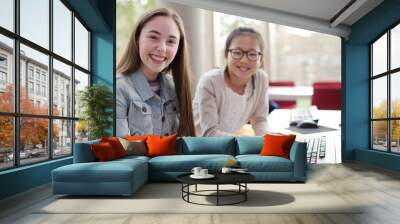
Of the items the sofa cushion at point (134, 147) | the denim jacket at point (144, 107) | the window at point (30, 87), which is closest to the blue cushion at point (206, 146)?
the sofa cushion at point (134, 147)

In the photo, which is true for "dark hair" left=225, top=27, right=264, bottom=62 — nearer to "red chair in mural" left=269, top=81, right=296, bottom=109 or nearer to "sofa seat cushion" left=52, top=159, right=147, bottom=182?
"red chair in mural" left=269, top=81, right=296, bottom=109

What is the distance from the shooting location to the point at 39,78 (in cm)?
600

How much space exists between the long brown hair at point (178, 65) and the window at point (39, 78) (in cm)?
92

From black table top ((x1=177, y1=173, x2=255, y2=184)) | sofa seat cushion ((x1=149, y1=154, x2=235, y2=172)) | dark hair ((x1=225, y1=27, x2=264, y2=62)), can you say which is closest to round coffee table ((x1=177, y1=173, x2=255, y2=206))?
black table top ((x1=177, y1=173, x2=255, y2=184))

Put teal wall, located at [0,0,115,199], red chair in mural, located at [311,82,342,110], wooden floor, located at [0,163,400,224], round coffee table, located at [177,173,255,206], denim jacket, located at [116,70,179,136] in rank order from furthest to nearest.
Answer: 1. red chair in mural, located at [311,82,342,110]
2. denim jacket, located at [116,70,179,136]
3. teal wall, located at [0,0,115,199]
4. round coffee table, located at [177,173,255,206]
5. wooden floor, located at [0,163,400,224]

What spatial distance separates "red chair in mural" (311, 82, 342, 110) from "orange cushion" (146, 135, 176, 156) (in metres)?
3.76

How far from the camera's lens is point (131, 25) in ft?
27.3

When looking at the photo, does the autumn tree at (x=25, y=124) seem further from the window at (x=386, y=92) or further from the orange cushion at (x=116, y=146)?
the window at (x=386, y=92)

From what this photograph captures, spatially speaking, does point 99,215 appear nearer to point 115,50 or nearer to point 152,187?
point 152,187

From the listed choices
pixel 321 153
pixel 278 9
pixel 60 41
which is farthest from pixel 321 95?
pixel 60 41

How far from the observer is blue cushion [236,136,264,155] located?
6.88m

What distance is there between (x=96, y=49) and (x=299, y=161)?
4.72 metres

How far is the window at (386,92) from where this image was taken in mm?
8117

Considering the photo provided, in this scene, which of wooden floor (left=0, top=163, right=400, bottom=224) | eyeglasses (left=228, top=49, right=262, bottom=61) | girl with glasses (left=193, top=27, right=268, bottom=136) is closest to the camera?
wooden floor (left=0, top=163, right=400, bottom=224)
